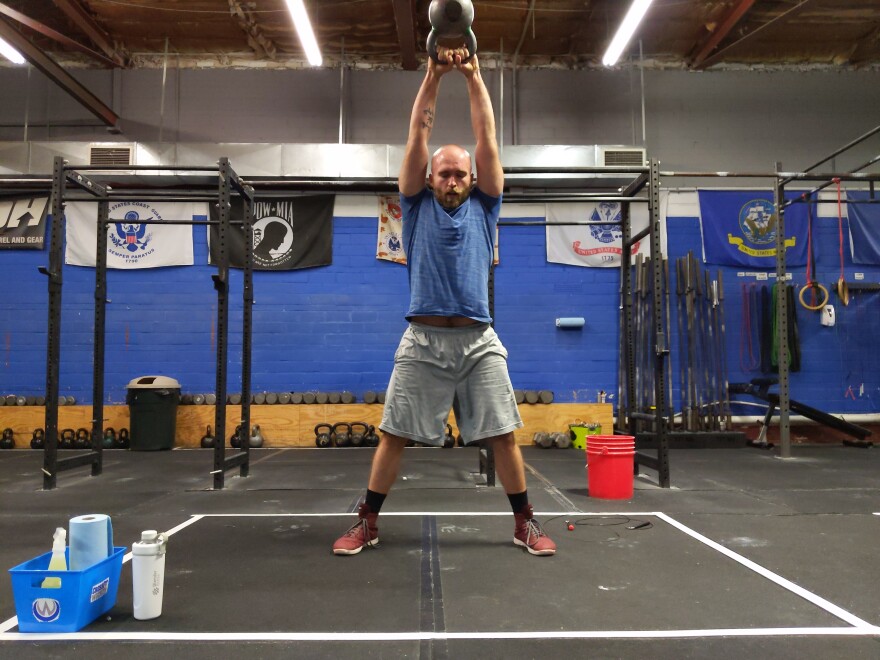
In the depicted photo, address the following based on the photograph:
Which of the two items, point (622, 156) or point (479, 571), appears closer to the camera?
point (479, 571)

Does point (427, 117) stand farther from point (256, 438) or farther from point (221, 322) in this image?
point (256, 438)

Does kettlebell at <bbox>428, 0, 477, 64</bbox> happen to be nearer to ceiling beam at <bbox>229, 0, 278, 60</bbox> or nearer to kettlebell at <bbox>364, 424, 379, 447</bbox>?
kettlebell at <bbox>364, 424, 379, 447</bbox>

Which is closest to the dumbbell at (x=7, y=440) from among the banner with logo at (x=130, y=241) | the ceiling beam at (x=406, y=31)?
the banner with logo at (x=130, y=241)

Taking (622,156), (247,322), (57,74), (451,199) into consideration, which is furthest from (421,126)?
(57,74)

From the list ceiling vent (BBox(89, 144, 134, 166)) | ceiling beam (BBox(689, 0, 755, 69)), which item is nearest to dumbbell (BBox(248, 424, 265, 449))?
ceiling vent (BBox(89, 144, 134, 166))

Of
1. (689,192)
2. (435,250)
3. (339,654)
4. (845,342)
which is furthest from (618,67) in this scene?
(339,654)

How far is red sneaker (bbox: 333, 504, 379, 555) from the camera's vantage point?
200 cm

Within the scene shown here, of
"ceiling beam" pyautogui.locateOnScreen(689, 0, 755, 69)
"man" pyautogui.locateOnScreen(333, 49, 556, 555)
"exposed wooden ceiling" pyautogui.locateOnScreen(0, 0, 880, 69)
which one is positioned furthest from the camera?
"exposed wooden ceiling" pyautogui.locateOnScreen(0, 0, 880, 69)

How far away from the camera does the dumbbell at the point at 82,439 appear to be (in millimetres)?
5414

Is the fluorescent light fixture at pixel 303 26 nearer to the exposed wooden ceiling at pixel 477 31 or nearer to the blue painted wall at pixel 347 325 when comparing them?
the exposed wooden ceiling at pixel 477 31

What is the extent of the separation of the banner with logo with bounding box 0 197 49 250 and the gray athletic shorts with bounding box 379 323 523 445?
5.71 m

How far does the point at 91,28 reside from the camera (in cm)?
551

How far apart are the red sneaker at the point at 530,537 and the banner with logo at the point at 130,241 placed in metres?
5.06

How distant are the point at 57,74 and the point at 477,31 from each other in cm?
404
